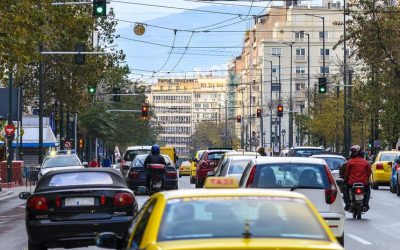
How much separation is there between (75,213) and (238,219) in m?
9.08

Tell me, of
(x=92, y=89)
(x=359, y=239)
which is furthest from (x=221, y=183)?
(x=92, y=89)

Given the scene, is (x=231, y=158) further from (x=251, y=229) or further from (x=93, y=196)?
(x=251, y=229)

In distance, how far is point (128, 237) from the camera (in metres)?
9.88

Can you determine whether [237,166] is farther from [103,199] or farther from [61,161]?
[61,161]

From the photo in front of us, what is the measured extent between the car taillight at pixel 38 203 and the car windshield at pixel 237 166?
929 centimetres

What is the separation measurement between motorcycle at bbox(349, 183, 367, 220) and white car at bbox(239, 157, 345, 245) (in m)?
9.48

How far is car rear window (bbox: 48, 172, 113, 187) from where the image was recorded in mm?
18297

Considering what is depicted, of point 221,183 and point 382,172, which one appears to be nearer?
point 221,183

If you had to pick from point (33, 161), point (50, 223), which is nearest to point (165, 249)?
point (50, 223)

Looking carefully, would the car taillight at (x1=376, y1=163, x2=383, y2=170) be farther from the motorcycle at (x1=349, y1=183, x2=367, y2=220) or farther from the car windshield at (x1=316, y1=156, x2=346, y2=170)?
the motorcycle at (x1=349, y1=183, x2=367, y2=220)

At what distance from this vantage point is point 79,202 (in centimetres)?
1762

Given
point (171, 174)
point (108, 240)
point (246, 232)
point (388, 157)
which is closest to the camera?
point (246, 232)

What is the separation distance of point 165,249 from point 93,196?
970 cm

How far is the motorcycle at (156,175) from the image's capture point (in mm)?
31828
